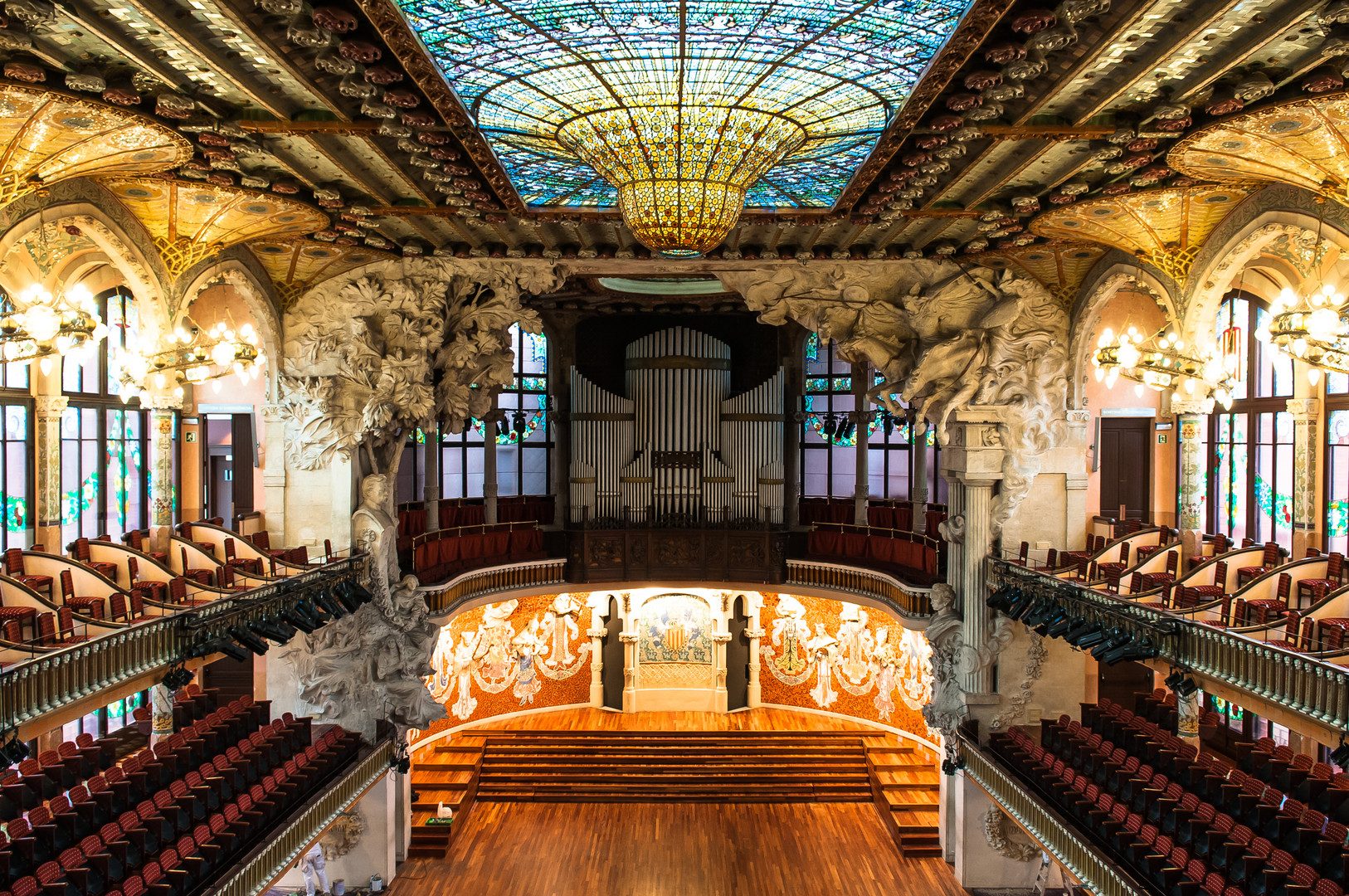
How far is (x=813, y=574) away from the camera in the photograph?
21.2 meters

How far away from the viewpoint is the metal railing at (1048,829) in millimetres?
11117

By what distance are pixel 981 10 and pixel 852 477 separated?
16.9 metres

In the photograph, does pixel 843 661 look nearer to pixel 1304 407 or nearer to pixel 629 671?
pixel 629 671

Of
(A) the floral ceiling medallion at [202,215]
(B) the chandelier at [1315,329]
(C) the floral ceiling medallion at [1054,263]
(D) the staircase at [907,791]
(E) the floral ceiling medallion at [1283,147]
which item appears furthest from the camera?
(D) the staircase at [907,791]

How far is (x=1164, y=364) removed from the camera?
1261 cm

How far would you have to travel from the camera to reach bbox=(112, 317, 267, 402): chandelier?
1170 cm

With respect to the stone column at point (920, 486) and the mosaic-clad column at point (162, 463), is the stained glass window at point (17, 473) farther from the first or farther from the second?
the stone column at point (920, 486)

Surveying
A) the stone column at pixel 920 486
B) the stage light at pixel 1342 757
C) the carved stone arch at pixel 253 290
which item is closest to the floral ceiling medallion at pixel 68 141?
the carved stone arch at pixel 253 290

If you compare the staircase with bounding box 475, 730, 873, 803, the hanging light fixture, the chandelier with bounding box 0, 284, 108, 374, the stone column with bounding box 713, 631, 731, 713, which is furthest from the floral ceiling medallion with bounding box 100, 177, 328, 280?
the stone column with bounding box 713, 631, 731, 713

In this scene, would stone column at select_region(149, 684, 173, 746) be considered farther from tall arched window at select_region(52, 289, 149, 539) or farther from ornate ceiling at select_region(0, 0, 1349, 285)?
ornate ceiling at select_region(0, 0, 1349, 285)

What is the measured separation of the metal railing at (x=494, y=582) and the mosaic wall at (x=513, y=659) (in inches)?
53.0

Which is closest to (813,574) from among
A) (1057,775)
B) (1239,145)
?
(1057,775)

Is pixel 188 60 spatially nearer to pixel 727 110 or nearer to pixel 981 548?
pixel 727 110

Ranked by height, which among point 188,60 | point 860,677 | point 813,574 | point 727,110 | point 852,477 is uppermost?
point 188,60
